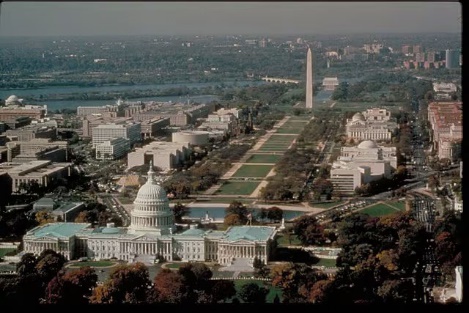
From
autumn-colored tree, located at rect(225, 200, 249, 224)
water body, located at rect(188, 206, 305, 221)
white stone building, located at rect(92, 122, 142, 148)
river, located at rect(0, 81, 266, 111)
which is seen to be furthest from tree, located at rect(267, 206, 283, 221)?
river, located at rect(0, 81, 266, 111)

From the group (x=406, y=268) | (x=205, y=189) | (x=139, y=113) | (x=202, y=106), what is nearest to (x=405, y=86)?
(x=202, y=106)

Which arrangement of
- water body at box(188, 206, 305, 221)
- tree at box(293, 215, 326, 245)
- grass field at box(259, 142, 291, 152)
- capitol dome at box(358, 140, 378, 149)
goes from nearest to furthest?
tree at box(293, 215, 326, 245), water body at box(188, 206, 305, 221), capitol dome at box(358, 140, 378, 149), grass field at box(259, 142, 291, 152)

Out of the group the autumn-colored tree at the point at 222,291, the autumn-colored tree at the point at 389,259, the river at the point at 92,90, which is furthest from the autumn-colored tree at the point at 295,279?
the river at the point at 92,90

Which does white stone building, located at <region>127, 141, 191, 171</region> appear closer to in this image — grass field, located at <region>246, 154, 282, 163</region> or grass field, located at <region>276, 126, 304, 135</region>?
grass field, located at <region>246, 154, 282, 163</region>

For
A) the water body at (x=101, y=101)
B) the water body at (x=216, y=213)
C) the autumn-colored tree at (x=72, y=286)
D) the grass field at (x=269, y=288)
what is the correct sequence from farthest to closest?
the water body at (x=101, y=101), the water body at (x=216, y=213), the grass field at (x=269, y=288), the autumn-colored tree at (x=72, y=286)

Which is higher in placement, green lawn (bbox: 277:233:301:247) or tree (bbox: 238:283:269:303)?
tree (bbox: 238:283:269:303)

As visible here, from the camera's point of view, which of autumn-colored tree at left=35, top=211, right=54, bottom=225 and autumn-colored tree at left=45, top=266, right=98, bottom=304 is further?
autumn-colored tree at left=35, top=211, right=54, bottom=225

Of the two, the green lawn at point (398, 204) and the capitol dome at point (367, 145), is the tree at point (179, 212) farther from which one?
the capitol dome at point (367, 145)

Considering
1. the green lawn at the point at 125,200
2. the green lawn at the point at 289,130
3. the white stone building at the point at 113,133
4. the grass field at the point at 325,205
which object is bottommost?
the grass field at the point at 325,205
